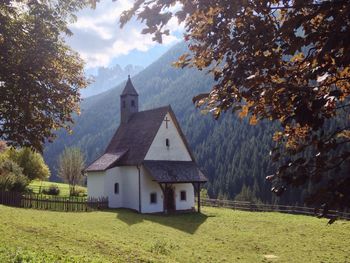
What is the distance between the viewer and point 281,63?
5656 mm

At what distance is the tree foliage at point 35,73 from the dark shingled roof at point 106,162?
2402 cm

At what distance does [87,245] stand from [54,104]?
7.15 metres

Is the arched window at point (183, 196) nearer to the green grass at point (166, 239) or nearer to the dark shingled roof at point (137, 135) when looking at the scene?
the dark shingled roof at point (137, 135)

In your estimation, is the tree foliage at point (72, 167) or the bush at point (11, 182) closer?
the bush at point (11, 182)

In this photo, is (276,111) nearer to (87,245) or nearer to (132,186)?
(87,245)

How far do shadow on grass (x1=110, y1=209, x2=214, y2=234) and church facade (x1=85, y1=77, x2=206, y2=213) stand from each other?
2.11 meters

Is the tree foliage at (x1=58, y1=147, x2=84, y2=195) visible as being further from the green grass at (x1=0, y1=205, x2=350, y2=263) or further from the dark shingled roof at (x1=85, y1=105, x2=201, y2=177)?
the green grass at (x1=0, y1=205, x2=350, y2=263)

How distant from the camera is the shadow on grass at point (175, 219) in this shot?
2759 cm

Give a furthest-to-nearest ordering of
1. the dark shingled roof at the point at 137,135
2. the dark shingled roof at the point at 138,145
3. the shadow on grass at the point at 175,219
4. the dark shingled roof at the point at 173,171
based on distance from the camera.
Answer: the dark shingled roof at the point at 137,135, the dark shingled roof at the point at 138,145, the dark shingled roof at the point at 173,171, the shadow on grass at the point at 175,219

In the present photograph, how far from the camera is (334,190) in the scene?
423 cm

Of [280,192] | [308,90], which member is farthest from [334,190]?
[308,90]

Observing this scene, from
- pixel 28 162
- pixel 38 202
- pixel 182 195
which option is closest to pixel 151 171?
pixel 182 195

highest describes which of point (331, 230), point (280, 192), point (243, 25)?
point (243, 25)

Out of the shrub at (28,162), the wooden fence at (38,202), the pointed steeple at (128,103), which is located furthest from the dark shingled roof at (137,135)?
the shrub at (28,162)
